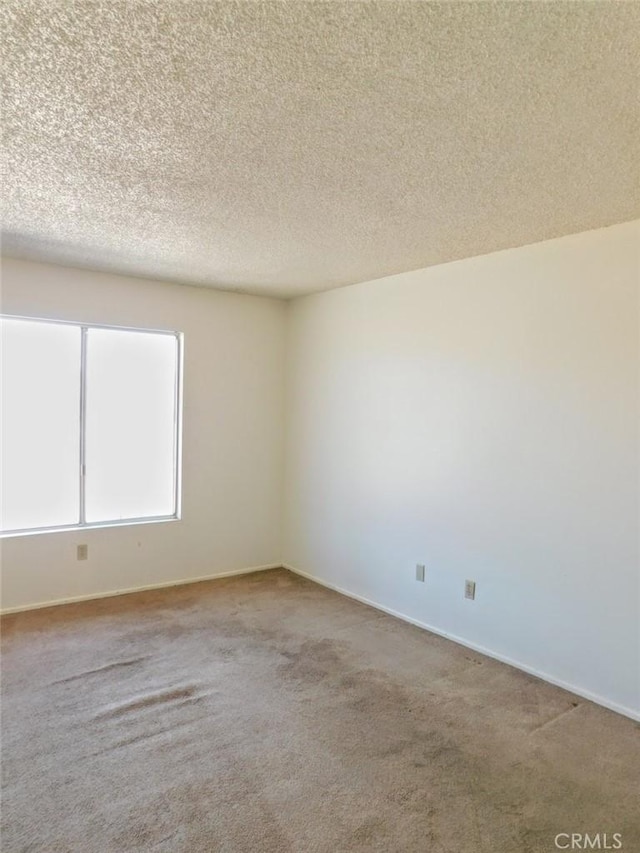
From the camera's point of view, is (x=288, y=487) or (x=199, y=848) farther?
(x=288, y=487)

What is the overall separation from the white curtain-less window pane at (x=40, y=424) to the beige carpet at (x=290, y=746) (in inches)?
32.4

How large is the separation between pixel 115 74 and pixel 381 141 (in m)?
0.90

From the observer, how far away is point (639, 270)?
261cm

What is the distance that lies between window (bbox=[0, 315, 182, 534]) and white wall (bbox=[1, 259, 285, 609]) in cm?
13

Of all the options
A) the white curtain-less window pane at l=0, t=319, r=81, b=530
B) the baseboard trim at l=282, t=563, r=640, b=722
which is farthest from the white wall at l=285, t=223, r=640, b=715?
the white curtain-less window pane at l=0, t=319, r=81, b=530

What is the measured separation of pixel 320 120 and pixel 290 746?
2.46 metres

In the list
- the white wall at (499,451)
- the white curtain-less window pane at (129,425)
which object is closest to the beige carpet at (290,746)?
the white wall at (499,451)

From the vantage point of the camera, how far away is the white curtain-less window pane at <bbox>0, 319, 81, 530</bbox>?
3.82m

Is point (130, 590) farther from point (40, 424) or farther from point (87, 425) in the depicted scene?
point (40, 424)

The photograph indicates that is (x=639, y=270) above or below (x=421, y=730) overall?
above

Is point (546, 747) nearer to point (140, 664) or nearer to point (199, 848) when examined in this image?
point (199, 848)

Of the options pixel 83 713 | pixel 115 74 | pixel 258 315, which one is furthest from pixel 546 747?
pixel 258 315
